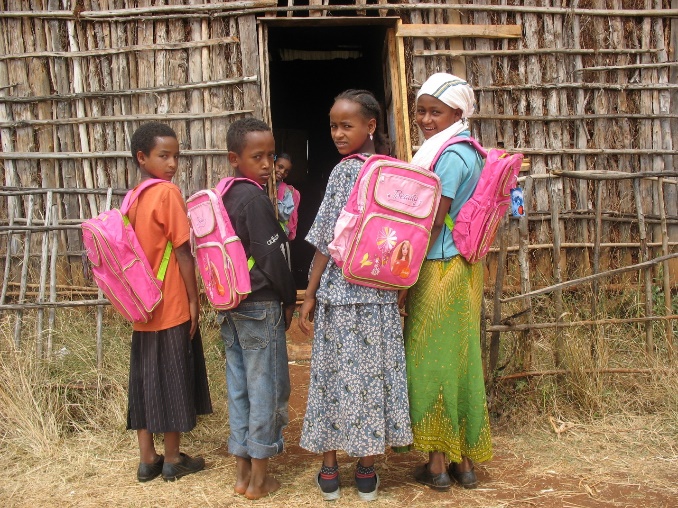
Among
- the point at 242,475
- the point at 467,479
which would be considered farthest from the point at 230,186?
the point at 467,479

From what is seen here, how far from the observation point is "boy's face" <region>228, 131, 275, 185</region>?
2830 millimetres

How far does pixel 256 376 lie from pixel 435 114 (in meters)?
1.46

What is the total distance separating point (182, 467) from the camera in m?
3.19

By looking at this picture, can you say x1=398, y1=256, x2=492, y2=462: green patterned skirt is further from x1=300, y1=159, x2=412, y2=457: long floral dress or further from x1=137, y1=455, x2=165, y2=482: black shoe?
x1=137, y1=455, x2=165, y2=482: black shoe

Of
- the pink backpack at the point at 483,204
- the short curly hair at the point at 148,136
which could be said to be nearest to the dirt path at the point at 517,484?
the pink backpack at the point at 483,204

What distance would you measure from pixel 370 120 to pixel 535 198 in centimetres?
358

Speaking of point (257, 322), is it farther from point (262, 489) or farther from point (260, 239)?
point (262, 489)

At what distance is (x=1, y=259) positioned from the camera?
229 inches

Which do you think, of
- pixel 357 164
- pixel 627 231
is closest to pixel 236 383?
pixel 357 164

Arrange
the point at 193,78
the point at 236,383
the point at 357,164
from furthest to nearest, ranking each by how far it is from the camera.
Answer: the point at 193,78, the point at 236,383, the point at 357,164

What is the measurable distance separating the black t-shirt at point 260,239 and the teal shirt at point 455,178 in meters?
0.68

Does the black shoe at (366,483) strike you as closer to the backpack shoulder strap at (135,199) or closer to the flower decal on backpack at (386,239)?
the flower decal on backpack at (386,239)

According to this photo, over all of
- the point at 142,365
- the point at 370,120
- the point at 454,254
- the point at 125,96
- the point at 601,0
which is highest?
the point at 601,0

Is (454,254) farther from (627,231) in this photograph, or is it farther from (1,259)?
(1,259)
